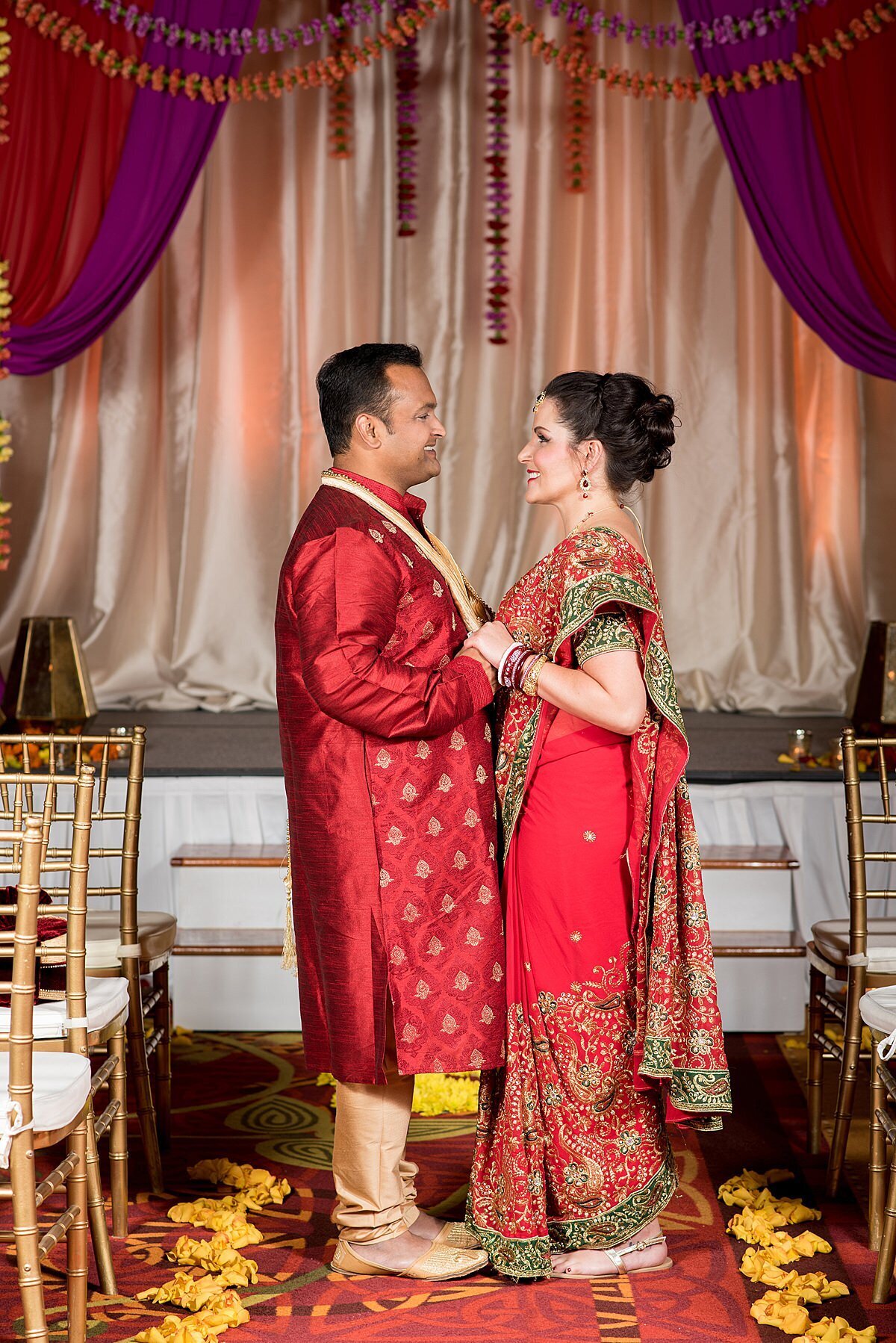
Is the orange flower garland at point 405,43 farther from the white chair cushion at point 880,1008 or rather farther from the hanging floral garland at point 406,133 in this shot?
the white chair cushion at point 880,1008

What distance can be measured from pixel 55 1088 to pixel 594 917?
0.93 meters

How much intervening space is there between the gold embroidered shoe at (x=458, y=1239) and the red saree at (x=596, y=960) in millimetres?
61

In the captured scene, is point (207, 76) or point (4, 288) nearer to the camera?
point (4, 288)

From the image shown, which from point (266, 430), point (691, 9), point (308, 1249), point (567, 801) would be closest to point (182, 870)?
point (308, 1249)

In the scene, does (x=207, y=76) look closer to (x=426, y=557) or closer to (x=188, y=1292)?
(x=426, y=557)

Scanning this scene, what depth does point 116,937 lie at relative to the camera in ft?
9.89

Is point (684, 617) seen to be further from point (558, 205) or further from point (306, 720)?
point (306, 720)

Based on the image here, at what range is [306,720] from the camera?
99.7 inches

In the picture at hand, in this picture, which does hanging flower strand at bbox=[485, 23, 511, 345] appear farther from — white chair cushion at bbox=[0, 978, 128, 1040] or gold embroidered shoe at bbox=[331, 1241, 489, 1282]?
gold embroidered shoe at bbox=[331, 1241, 489, 1282]

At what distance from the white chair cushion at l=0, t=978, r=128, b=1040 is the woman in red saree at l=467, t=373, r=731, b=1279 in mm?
684

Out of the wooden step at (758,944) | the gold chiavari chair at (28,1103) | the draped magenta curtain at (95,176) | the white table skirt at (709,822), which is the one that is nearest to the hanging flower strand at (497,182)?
the draped magenta curtain at (95,176)

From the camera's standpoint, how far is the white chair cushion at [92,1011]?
244 centimetres

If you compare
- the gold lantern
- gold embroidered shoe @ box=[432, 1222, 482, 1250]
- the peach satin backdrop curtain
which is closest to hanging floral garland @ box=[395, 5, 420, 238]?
the peach satin backdrop curtain

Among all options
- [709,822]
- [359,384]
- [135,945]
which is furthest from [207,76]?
[135,945]
